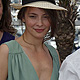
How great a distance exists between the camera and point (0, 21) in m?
2.42

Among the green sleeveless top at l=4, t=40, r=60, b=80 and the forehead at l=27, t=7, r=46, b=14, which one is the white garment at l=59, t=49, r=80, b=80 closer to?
the green sleeveless top at l=4, t=40, r=60, b=80

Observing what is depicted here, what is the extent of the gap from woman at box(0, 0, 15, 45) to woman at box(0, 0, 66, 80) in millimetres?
696

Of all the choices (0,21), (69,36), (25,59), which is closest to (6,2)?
(0,21)

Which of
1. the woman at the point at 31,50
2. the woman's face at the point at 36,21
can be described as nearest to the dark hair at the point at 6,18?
the woman at the point at 31,50

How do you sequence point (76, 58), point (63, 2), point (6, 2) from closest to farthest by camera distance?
1. point (76, 58)
2. point (6, 2)
3. point (63, 2)

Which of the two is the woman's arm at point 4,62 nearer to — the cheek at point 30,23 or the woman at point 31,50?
the woman at point 31,50

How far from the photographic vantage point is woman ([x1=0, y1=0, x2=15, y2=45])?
7.43 ft

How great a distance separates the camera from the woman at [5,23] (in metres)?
2.27

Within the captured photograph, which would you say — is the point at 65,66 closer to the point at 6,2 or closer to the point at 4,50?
the point at 4,50

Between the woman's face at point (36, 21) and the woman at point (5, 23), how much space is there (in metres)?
0.79

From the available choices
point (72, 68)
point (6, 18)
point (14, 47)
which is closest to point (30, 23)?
point (14, 47)

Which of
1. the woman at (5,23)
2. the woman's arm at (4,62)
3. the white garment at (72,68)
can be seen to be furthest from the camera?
the woman at (5,23)

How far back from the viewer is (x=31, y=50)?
1.61 meters

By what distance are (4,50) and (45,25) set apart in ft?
1.27
